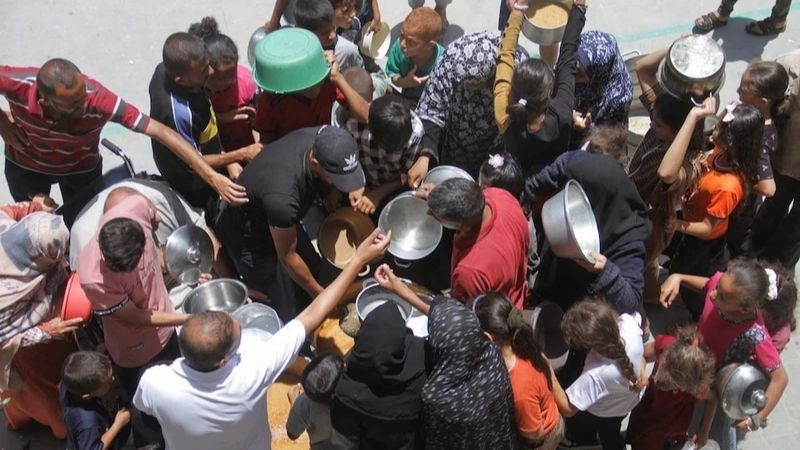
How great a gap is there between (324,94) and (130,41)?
3.74m

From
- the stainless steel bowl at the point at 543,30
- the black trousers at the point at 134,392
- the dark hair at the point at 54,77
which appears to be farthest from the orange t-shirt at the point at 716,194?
the dark hair at the point at 54,77

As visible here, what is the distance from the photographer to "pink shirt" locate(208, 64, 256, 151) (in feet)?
16.5

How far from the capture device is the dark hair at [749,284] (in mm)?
3754

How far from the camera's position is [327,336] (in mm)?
4371

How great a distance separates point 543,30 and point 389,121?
1394mm

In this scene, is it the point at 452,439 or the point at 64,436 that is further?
the point at 64,436

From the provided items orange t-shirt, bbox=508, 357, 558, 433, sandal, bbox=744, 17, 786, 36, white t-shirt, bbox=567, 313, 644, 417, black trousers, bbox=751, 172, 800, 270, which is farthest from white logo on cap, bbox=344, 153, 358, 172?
sandal, bbox=744, 17, 786, 36

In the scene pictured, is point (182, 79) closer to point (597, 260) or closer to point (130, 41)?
point (597, 260)

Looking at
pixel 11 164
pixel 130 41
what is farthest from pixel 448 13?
pixel 11 164

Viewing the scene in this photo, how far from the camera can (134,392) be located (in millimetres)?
4242

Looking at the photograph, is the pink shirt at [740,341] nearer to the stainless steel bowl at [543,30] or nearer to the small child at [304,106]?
the stainless steel bowl at [543,30]

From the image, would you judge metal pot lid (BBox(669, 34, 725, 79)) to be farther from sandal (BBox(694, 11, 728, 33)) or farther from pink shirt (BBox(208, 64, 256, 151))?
sandal (BBox(694, 11, 728, 33))

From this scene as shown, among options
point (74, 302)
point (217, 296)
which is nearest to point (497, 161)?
point (217, 296)

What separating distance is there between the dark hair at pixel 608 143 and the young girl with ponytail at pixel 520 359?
1294 millimetres
